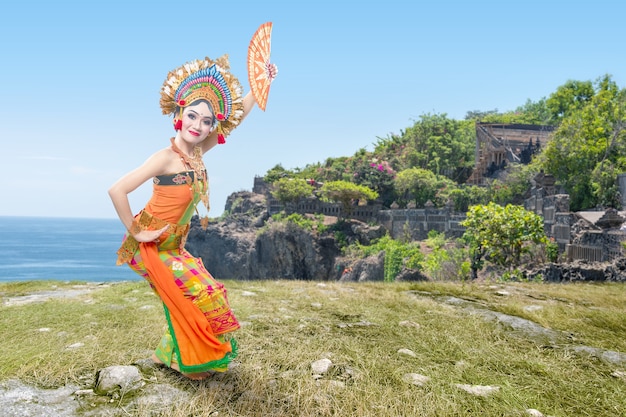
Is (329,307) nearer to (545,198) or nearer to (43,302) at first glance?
(43,302)

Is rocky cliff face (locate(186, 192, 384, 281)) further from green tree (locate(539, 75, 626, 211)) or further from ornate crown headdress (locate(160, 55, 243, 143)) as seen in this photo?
ornate crown headdress (locate(160, 55, 243, 143))

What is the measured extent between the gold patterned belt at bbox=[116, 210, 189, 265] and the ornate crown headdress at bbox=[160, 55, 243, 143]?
2.54 feet

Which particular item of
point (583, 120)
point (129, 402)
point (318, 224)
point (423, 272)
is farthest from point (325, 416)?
point (318, 224)

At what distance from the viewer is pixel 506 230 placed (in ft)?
49.4

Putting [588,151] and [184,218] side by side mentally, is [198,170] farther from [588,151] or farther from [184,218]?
[588,151]

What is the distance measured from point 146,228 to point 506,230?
13.8 meters

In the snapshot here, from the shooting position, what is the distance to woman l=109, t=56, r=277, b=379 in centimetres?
327

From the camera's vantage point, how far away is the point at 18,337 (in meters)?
4.18

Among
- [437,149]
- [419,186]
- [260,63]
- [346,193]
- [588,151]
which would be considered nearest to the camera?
[260,63]

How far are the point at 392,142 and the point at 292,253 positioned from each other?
23499 millimetres

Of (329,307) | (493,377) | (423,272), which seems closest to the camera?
(493,377)

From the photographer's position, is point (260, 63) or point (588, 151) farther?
point (588, 151)

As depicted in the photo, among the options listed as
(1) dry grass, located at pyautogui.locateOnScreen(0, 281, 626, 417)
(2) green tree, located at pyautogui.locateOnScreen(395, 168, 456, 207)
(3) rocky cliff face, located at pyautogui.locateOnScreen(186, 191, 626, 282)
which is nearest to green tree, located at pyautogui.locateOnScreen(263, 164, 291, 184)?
(3) rocky cliff face, located at pyautogui.locateOnScreen(186, 191, 626, 282)

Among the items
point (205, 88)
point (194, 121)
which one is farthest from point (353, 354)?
point (205, 88)
